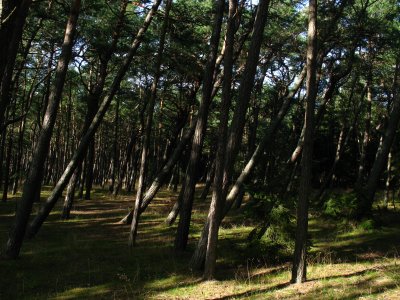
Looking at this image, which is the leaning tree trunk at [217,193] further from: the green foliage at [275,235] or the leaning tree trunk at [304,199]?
the leaning tree trunk at [304,199]

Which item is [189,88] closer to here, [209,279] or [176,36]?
[176,36]

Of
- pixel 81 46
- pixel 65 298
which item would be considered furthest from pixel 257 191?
pixel 81 46

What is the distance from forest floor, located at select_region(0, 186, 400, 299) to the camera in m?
8.50

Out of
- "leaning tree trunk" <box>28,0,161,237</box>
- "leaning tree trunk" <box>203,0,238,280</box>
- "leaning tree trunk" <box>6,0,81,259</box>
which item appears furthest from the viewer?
"leaning tree trunk" <box>28,0,161,237</box>

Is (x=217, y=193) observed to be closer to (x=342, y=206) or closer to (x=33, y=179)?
(x=33, y=179)

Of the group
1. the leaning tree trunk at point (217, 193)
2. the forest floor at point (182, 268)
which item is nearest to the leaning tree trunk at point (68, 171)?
the forest floor at point (182, 268)

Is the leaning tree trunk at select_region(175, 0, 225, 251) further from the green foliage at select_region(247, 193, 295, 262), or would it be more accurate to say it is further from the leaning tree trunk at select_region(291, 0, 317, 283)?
the leaning tree trunk at select_region(291, 0, 317, 283)

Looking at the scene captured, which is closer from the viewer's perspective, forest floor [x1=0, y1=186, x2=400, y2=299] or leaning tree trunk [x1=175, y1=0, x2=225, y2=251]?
forest floor [x1=0, y1=186, x2=400, y2=299]

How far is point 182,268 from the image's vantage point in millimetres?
11000

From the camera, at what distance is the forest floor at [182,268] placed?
27.9ft

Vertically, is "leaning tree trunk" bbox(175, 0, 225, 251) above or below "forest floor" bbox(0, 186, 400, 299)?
above

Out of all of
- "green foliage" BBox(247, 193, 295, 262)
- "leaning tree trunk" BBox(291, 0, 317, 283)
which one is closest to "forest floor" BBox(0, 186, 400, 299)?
"green foliage" BBox(247, 193, 295, 262)

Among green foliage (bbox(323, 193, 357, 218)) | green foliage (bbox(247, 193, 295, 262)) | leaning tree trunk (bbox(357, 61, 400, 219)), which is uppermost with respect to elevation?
leaning tree trunk (bbox(357, 61, 400, 219))

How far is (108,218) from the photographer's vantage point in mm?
20609
